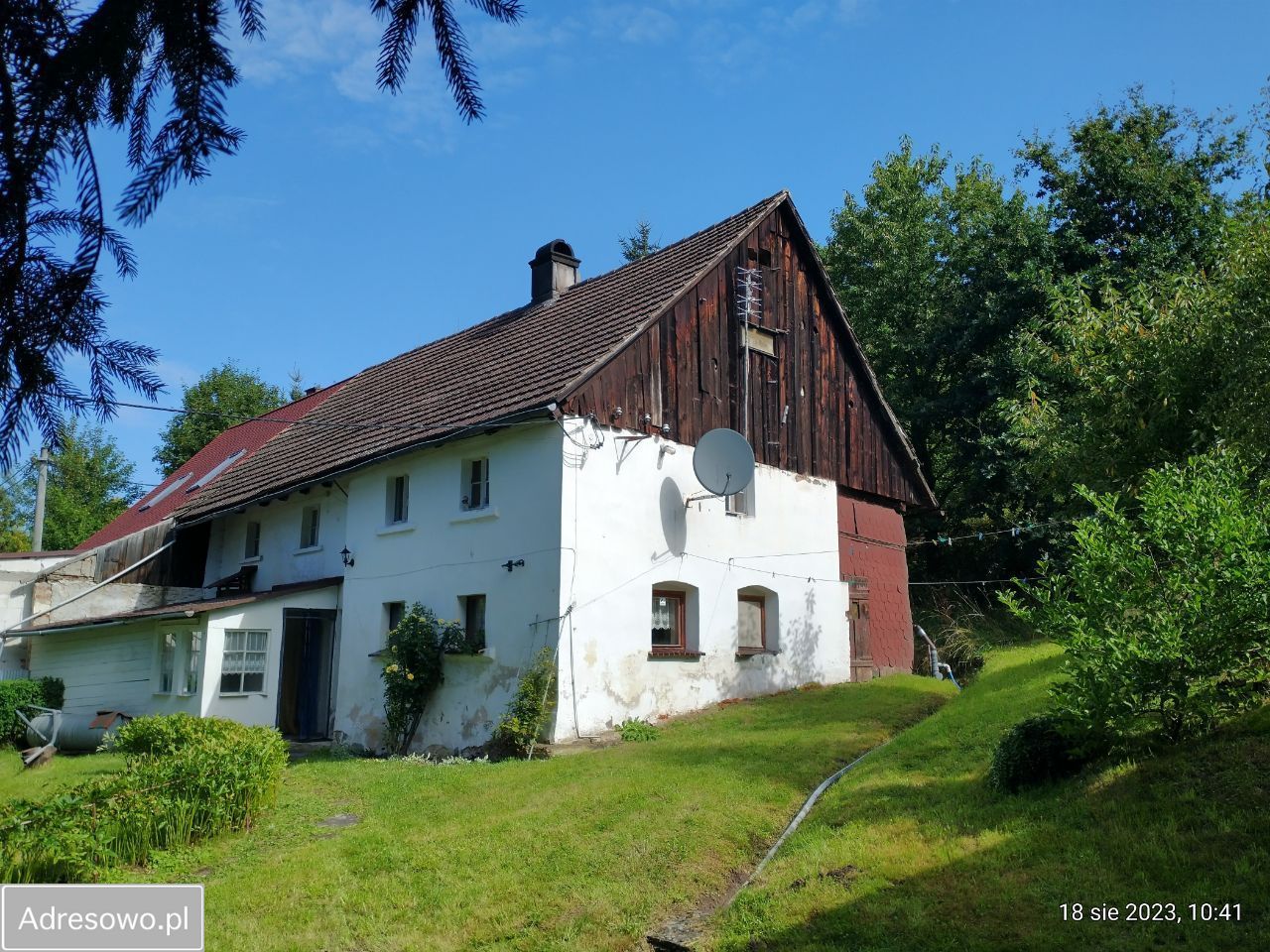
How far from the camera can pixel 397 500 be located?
18.5 meters

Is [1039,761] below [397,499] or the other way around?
below

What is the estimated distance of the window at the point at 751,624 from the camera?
17656 millimetres

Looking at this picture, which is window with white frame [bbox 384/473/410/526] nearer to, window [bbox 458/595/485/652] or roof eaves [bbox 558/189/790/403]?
window [bbox 458/595/485/652]

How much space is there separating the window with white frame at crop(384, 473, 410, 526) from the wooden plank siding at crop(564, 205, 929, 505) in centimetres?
467

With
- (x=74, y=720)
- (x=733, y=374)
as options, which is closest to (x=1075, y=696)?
(x=733, y=374)

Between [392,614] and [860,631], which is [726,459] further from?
[392,614]

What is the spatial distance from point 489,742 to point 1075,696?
9204 millimetres

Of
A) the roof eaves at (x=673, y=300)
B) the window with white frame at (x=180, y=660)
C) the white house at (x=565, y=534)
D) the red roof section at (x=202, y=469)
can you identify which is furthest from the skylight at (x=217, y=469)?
the roof eaves at (x=673, y=300)

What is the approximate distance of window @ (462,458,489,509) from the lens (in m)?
16.8

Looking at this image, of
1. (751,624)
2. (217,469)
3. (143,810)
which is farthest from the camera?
(217,469)

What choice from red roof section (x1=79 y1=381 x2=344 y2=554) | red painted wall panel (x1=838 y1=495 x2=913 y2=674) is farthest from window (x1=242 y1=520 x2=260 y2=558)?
red painted wall panel (x1=838 y1=495 x2=913 y2=674)

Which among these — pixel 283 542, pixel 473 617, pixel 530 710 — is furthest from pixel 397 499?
pixel 530 710

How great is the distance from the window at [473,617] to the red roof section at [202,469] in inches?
439

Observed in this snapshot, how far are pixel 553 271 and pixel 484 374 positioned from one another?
14.8ft
